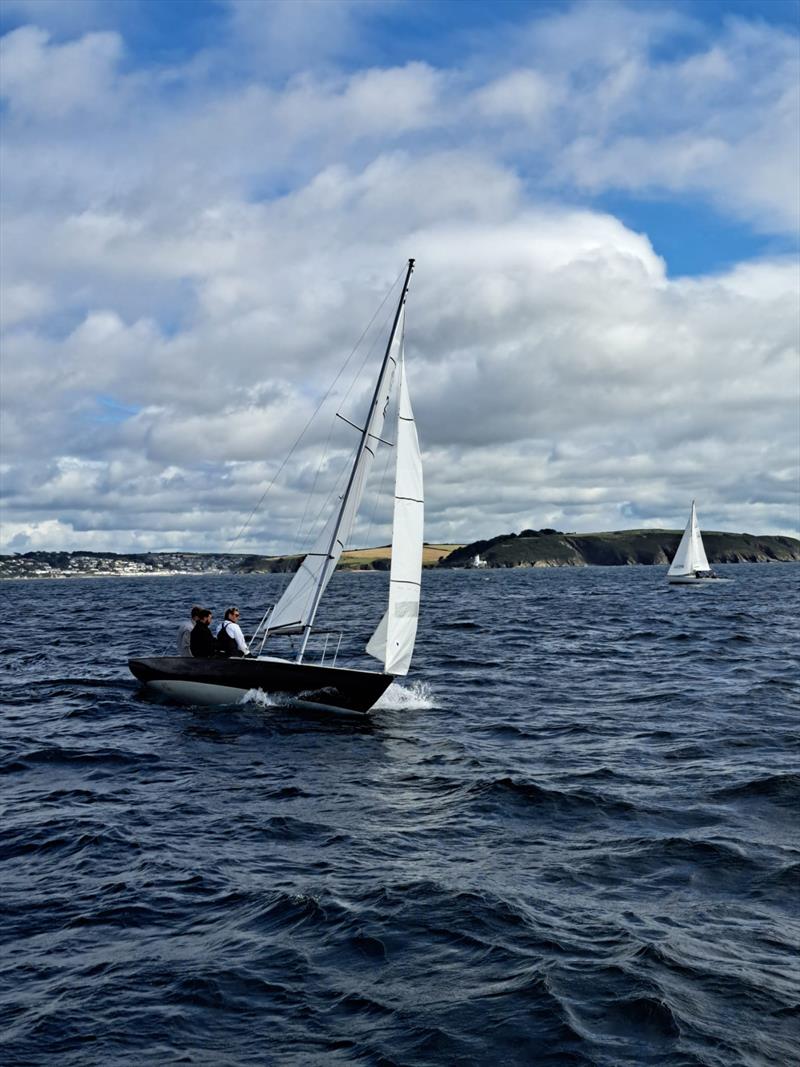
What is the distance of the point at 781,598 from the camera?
71.9 m

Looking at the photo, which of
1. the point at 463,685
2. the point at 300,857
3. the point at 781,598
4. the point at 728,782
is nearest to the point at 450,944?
the point at 300,857

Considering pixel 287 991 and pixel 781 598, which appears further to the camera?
pixel 781 598

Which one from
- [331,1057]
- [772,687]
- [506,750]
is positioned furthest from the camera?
[772,687]

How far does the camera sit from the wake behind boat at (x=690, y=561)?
105250 millimetres

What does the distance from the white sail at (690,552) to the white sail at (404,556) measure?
89248 mm

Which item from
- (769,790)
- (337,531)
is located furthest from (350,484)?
(769,790)

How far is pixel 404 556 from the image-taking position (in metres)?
20.5

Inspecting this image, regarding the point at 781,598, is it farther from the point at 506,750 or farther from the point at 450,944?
the point at 450,944

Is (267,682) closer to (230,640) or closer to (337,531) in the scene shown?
(230,640)

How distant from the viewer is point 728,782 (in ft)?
47.3

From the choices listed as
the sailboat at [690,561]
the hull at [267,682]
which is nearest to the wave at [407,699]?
the hull at [267,682]

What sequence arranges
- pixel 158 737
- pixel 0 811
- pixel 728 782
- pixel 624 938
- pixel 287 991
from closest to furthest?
pixel 287 991 → pixel 624 938 → pixel 0 811 → pixel 728 782 → pixel 158 737

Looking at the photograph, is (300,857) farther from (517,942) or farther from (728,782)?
(728,782)

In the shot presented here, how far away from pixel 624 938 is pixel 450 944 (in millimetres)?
1663
